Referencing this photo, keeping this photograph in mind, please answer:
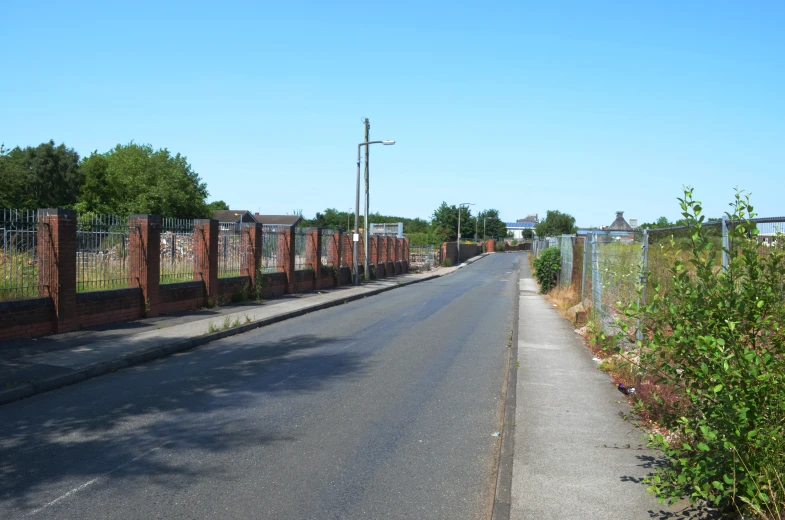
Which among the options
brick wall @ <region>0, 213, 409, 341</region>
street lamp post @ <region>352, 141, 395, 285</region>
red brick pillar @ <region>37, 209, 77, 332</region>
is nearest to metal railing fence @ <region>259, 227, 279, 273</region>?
brick wall @ <region>0, 213, 409, 341</region>

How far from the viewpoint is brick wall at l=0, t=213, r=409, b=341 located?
12625 millimetres

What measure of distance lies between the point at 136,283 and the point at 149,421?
29.3 feet

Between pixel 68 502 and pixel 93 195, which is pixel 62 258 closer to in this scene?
pixel 68 502

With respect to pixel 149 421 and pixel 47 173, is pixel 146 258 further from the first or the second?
pixel 47 173

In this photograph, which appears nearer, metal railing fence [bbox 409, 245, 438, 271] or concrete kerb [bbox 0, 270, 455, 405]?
concrete kerb [bbox 0, 270, 455, 405]

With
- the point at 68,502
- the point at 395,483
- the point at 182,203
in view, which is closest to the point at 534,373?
the point at 395,483

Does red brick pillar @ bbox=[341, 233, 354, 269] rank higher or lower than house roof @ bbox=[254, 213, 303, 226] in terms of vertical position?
lower

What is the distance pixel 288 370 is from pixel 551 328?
8293 mm

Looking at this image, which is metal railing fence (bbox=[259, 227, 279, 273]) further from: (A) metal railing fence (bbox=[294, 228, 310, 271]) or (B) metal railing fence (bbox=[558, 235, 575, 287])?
(B) metal railing fence (bbox=[558, 235, 575, 287])

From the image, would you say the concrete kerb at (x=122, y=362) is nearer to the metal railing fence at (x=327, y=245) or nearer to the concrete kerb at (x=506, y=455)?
the concrete kerb at (x=506, y=455)

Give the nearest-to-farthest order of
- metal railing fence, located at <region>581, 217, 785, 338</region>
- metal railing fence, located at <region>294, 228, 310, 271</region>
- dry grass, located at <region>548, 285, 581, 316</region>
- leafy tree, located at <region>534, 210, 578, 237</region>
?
1. metal railing fence, located at <region>581, 217, 785, 338</region>
2. dry grass, located at <region>548, 285, 581, 316</region>
3. metal railing fence, located at <region>294, 228, 310, 271</region>
4. leafy tree, located at <region>534, 210, 578, 237</region>

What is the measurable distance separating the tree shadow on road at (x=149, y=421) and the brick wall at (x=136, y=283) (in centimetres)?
294

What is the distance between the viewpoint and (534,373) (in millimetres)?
10656

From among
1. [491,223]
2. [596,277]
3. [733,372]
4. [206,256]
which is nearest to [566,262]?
[596,277]
